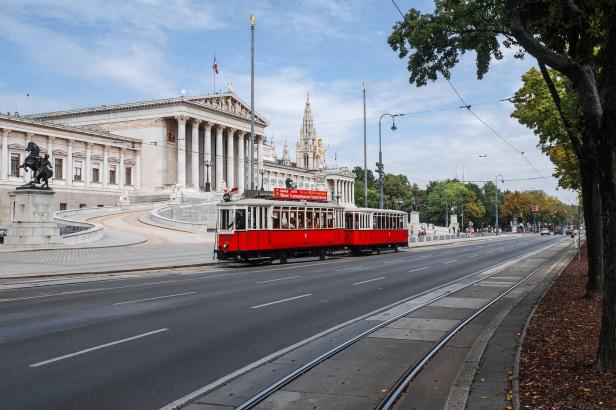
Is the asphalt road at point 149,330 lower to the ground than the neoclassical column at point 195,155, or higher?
lower

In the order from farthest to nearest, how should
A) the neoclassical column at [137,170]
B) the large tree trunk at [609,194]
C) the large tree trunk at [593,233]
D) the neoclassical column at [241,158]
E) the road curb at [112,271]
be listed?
the neoclassical column at [241,158] < the neoclassical column at [137,170] < the road curb at [112,271] < the large tree trunk at [593,233] < the large tree trunk at [609,194]

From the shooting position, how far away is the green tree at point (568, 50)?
7.00 m

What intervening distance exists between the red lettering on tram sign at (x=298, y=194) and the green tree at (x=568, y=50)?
1801 centimetres

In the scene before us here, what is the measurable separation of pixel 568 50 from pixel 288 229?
21.5m

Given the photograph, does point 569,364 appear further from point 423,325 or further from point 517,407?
point 423,325

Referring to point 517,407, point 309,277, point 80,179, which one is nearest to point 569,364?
point 517,407

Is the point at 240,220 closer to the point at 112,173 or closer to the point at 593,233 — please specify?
the point at 593,233

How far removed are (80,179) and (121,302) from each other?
74.4 metres

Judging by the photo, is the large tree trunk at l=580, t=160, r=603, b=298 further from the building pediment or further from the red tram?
the building pediment

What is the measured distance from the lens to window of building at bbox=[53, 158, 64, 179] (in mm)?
79312

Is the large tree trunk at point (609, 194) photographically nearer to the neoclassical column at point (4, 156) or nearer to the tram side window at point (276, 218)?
the tram side window at point (276, 218)

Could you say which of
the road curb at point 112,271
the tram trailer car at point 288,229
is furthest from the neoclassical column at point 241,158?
the road curb at point 112,271

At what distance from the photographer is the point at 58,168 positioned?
79625mm

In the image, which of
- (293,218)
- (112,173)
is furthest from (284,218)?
(112,173)
